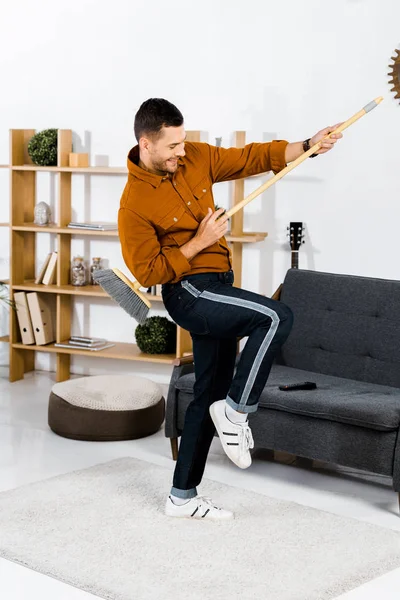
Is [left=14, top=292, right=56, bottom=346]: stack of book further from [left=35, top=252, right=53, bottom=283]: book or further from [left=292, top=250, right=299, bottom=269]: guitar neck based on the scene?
[left=292, top=250, right=299, bottom=269]: guitar neck

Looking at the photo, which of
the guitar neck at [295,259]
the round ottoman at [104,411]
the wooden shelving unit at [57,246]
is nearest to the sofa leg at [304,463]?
the round ottoman at [104,411]

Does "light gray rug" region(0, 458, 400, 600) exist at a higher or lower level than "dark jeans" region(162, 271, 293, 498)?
lower

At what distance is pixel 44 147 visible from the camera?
583cm

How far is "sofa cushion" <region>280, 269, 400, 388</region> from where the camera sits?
429cm

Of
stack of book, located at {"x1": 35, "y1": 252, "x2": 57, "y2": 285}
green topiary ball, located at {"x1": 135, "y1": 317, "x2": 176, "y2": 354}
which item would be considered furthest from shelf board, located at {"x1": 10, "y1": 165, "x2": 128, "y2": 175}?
green topiary ball, located at {"x1": 135, "y1": 317, "x2": 176, "y2": 354}

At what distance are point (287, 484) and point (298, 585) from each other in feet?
3.59

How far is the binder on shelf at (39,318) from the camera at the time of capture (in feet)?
19.6

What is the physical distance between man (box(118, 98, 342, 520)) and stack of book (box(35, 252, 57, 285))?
8.92 ft

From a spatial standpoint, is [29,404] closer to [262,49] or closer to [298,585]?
[262,49]

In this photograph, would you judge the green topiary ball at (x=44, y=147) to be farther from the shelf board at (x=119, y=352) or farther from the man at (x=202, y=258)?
the man at (x=202, y=258)

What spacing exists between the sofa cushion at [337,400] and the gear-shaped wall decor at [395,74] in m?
1.70

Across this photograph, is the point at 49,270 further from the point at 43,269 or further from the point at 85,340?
the point at 85,340

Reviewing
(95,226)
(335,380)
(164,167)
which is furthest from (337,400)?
(95,226)

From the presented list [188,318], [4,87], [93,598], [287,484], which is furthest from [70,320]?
[93,598]
